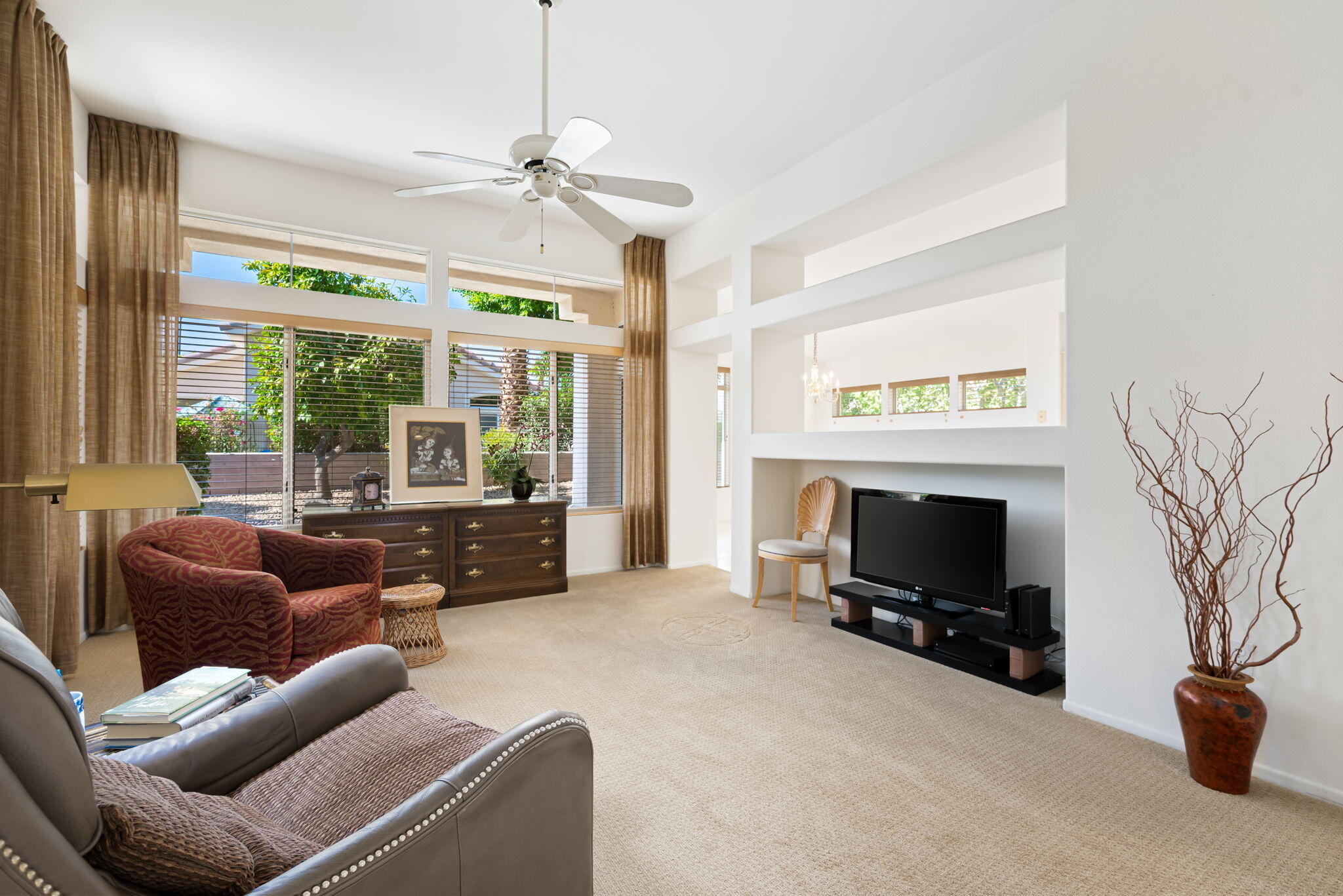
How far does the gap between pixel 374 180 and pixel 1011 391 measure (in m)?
7.25

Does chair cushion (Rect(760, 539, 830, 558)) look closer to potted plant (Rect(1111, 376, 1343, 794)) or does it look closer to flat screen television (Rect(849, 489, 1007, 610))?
flat screen television (Rect(849, 489, 1007, 610))

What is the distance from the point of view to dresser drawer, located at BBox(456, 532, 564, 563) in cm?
466

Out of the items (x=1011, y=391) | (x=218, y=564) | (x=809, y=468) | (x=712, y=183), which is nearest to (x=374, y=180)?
(x=712, y=183)

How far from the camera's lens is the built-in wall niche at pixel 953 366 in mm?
6988

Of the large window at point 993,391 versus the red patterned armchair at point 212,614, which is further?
the large window at point 993,391

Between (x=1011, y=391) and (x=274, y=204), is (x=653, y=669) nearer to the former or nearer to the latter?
(x=274, y=204)

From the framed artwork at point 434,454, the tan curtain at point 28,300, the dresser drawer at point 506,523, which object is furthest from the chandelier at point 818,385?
the tan curtain at point 28,300

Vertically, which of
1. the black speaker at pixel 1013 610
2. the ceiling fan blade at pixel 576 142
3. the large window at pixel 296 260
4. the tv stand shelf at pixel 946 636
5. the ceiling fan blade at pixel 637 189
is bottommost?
the tv stand shelf at pixel 946 636

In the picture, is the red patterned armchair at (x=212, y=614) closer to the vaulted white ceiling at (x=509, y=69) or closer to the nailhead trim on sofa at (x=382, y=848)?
the nailhead trim on sofa at (x=382, y=848)

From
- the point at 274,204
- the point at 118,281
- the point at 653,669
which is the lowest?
the point at 653,669

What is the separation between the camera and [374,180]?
15.6 feet

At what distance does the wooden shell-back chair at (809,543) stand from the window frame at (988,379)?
427 centimetres

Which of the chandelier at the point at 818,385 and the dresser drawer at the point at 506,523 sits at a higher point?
the chandelier at the point at 818,385

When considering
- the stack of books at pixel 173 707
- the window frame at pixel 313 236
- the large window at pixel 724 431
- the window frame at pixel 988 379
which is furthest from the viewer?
the large window at pixel 724 431
